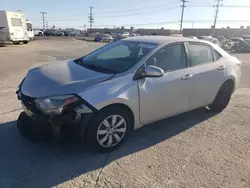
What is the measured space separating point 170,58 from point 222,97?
1.83 metres

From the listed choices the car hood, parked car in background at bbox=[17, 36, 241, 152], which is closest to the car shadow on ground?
parked car in background at bbox=[17, 36, 241, 152]

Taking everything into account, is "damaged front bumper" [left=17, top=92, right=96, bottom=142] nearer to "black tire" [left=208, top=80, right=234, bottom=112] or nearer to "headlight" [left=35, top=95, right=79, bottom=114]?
"headlight" [left=35, top=95, right=79, bottom=114]

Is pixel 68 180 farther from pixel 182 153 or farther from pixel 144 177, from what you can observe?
pixel 182 153

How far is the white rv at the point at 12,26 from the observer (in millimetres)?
20656

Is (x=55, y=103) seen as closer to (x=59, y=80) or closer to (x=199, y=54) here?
(x=59, y=80)

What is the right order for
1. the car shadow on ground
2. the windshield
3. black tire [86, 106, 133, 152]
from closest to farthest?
the car shadow on ground → black tire [86, 106, 133, 152] → the windshield

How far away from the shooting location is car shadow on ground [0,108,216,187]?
2.72 metres

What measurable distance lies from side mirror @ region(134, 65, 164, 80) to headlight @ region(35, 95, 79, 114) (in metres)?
1.00

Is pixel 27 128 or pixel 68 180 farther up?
pixel 27 128

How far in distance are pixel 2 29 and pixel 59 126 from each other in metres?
21.5

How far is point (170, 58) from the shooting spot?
3861 millimetres

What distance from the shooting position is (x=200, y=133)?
4062 millimetres

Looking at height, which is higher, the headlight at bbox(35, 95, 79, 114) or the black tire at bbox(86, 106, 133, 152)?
the headlight at bbox(35, 95, 79, 114)

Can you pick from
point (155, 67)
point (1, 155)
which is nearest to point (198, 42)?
point (155, 67)
